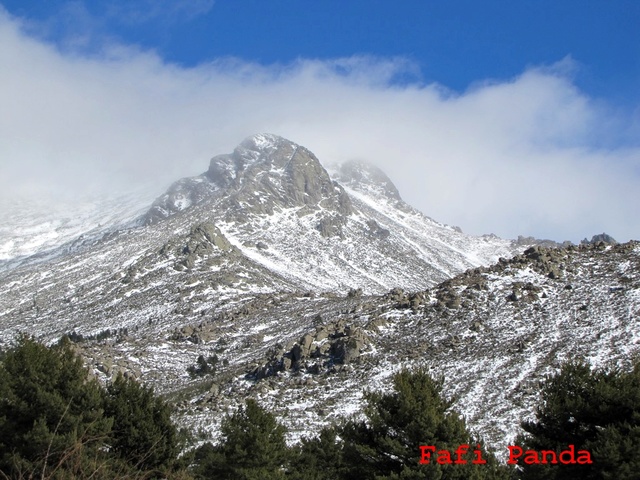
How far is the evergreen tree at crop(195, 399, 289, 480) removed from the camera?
24.3 metres

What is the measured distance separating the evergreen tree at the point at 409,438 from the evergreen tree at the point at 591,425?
2.14m

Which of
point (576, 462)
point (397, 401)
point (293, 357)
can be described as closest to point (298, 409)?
point (293, 357)

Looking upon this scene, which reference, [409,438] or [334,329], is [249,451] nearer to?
[409,438]

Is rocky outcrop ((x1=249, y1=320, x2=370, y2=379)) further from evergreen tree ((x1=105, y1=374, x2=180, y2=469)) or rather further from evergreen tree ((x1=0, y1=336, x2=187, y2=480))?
evergreen tree ((x1=105, y1=374, x2=180, y2=469))

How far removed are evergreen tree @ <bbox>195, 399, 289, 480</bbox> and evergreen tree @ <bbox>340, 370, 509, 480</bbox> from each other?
4099mm

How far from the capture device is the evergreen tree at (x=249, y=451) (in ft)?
79.6

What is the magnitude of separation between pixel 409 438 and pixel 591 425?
256 inches

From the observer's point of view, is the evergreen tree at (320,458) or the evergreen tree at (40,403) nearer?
the evergreen tree at (40,403)

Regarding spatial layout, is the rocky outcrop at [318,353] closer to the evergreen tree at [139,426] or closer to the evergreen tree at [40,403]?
the evergreen tree at [139,426]

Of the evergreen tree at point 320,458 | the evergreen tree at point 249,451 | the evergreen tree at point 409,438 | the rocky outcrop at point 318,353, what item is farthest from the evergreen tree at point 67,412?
the rocky outcrop at point 318,353

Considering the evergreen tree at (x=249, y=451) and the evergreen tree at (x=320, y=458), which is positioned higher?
the evergreen tree at (x=249, y=451)

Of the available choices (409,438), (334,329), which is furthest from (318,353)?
(409,438)

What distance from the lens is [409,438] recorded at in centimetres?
2002

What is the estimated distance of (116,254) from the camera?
139m
